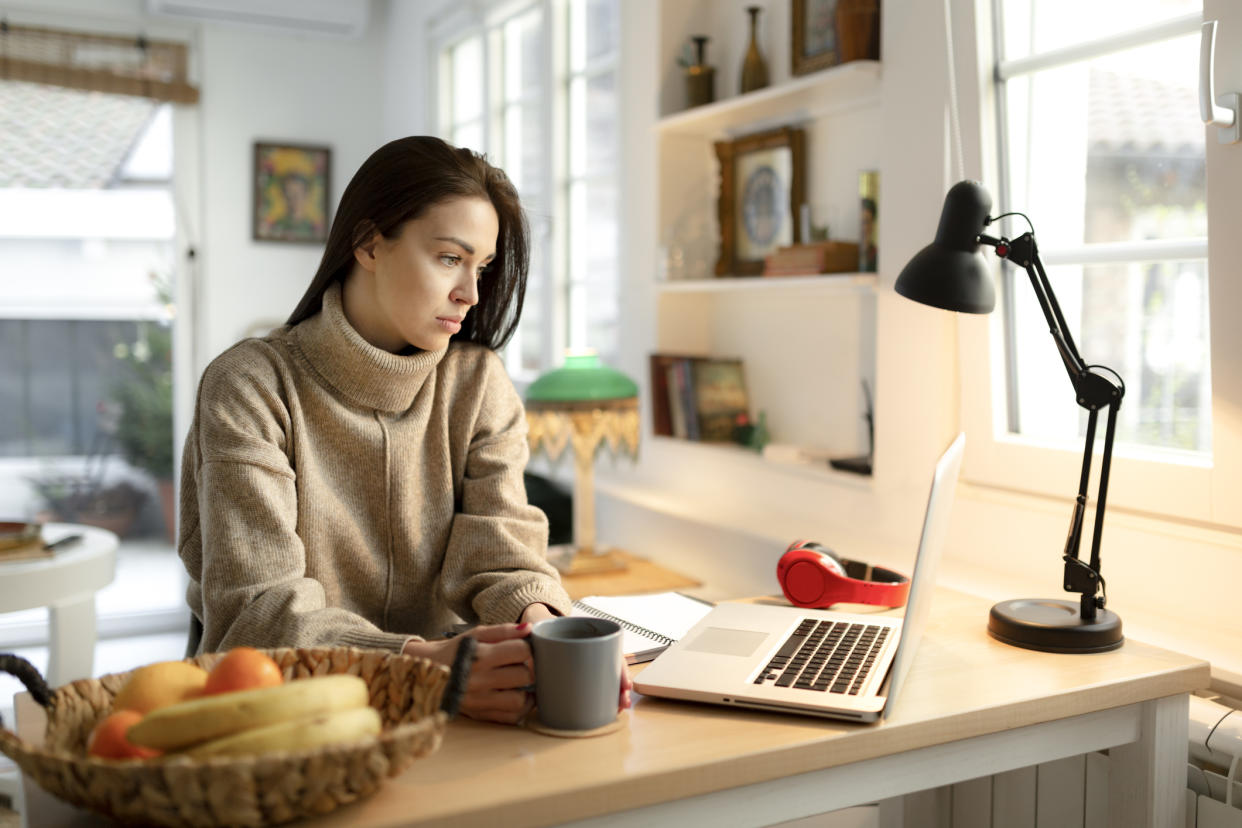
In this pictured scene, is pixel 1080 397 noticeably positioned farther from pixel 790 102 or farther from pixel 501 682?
pixel 790 102

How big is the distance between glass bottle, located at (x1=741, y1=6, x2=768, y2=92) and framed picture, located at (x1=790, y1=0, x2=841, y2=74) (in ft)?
0.43

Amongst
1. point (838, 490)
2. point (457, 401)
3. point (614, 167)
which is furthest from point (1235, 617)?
point (614, 167)

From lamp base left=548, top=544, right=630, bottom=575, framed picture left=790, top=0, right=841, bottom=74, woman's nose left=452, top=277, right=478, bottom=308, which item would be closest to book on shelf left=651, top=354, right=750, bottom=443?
lamp base left=548, top=544, right=630, bottom=575

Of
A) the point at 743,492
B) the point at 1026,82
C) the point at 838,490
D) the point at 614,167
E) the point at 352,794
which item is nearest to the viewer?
the point at 352,794

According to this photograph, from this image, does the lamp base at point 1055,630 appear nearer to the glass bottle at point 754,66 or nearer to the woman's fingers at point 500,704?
the woman's fingers at point 500,704

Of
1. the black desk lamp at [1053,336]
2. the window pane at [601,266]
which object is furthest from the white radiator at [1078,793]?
the window pane at [601,266]

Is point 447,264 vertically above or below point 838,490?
above

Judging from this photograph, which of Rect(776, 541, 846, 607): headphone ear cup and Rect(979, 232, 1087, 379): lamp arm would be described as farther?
Rect(776, 541, 846, 607): headphone ear cup

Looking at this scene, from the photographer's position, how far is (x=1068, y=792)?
1554mm

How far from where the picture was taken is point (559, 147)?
3541 mm

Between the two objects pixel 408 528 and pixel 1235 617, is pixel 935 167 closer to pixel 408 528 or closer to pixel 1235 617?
pixel 1235 617

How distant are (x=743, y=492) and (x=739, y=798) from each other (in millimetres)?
1659

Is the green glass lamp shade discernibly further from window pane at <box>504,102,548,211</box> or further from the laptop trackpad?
the laptop trackpad

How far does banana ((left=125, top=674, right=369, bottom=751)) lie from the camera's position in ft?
2.52
